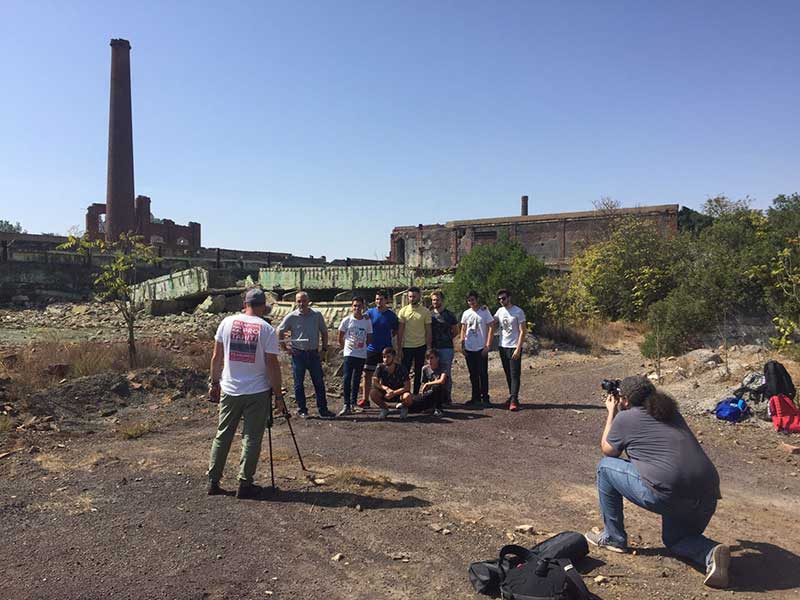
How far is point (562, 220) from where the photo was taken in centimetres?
3744

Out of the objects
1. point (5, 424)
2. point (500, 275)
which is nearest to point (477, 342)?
point (5, 424)

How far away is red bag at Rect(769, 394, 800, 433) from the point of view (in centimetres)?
728

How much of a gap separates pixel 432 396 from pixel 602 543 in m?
4.26

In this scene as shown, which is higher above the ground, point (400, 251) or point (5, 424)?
point (400, 251)

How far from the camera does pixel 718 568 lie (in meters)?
3.46

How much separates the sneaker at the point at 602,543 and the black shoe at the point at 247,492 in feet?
8.61

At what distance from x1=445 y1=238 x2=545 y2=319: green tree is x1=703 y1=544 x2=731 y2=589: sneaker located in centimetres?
1227

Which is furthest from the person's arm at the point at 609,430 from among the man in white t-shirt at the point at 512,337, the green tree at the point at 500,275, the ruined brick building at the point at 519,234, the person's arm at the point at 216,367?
the ruined brick building at the point at 519,234

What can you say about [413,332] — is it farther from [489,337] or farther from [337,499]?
[337,499]

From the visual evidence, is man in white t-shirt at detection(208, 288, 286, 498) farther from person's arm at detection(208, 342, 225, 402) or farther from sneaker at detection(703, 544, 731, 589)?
sneaker at detection(703, 544, 731, 589)

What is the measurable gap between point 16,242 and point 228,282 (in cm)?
1279

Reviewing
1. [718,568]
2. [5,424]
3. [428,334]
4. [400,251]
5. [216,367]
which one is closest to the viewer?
[718,568]

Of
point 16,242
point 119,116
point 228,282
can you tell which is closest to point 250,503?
point 228,282

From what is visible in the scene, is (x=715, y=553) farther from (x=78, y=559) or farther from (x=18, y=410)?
(x=18, y=410)
